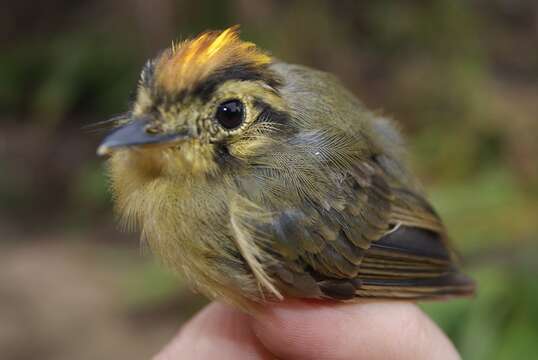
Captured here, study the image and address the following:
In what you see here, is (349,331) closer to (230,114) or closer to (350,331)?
(350,331)

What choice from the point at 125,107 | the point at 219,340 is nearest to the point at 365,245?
the point at 219,340

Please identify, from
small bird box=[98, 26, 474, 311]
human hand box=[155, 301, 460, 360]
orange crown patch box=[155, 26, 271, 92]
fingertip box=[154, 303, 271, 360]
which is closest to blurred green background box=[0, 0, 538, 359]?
human hand box=[155, 301, 460, 360]

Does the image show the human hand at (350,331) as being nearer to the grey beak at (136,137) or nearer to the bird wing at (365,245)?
the bird wing at (365,245)

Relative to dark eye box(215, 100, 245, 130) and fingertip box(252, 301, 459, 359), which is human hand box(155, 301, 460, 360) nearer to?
fingertip box(252, 301, 459, 359)

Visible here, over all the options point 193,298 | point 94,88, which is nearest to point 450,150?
point 193,298

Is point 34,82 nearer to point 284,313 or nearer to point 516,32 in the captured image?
point 516,32

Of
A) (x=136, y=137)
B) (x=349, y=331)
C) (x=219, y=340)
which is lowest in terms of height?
(x=219, y=340)
